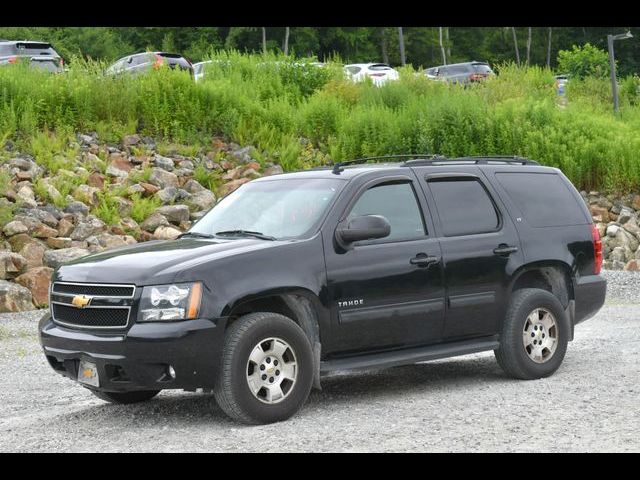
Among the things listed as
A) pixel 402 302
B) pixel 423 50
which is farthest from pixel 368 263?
pixel 423 50

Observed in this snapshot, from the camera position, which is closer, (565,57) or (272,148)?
(272,148)

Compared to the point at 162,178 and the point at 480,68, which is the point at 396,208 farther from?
the point at 480,68

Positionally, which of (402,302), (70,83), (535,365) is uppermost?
(70,83)

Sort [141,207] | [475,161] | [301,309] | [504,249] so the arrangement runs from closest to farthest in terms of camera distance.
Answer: [301,309]
[504,249]
[475,161]
[141,207]

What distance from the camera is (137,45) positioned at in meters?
71.9

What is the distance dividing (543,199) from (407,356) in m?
2.38

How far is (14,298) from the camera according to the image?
47.5 feet

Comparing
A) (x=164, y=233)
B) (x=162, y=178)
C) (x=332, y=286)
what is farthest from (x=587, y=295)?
(x=162, y=178)

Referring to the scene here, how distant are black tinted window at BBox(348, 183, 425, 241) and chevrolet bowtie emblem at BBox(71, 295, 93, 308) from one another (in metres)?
2.20

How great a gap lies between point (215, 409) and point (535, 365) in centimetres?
287

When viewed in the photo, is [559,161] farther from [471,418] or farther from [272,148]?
[471,418]

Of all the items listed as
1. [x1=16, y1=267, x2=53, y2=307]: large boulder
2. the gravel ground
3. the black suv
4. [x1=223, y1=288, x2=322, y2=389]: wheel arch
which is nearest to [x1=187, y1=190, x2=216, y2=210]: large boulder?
[x1=16, y1=267, x2=53, y2=307]: large boulder

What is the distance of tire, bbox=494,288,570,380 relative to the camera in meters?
8.98

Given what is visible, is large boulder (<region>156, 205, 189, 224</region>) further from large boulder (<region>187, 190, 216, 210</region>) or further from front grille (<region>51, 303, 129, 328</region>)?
front grille (<region>51, 303, 129, 328</region>)
